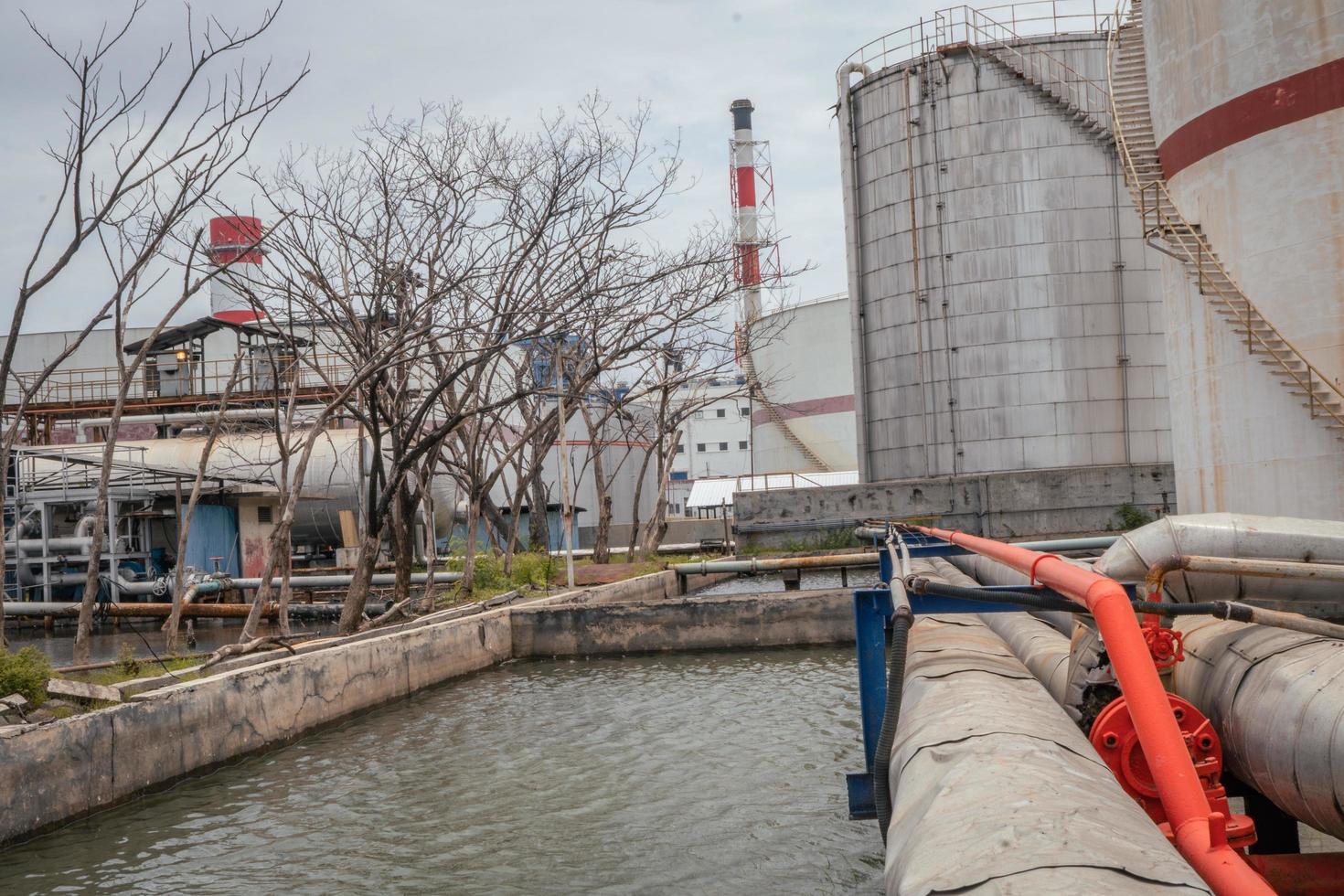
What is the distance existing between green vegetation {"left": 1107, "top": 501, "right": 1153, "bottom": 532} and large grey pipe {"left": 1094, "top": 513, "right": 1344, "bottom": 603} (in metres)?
24.9

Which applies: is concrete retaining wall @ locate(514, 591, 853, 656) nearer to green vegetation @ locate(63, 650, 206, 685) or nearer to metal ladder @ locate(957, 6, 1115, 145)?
green vegetation @ locate(63, 650, 206, 685)

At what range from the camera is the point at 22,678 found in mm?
9172

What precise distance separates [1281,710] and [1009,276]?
2791 cm

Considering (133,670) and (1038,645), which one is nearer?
(1038,645)

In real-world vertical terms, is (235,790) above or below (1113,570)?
below

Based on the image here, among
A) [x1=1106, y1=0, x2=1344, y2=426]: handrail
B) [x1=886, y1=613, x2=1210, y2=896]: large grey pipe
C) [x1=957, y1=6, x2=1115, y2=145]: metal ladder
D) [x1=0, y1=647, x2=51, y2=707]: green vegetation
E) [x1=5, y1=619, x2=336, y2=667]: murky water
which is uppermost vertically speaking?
[x1=957, y1=6, x2=1115, y2=145]: metal ladder

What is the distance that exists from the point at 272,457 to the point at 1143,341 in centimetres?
2406

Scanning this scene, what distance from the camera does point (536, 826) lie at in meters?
8.61

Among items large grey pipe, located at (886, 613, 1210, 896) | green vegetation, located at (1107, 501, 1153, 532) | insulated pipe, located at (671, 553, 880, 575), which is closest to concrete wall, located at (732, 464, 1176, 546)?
green vegetation, located at (1107, 501, 1153, 532)

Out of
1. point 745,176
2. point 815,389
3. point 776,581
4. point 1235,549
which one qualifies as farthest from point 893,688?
point 745,176


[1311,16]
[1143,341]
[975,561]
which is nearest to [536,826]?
[975,561]

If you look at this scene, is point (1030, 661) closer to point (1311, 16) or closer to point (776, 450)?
point (1311, 16)

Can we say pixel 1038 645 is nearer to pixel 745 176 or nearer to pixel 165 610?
pixel 165 610

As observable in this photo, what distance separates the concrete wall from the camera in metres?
29.8
